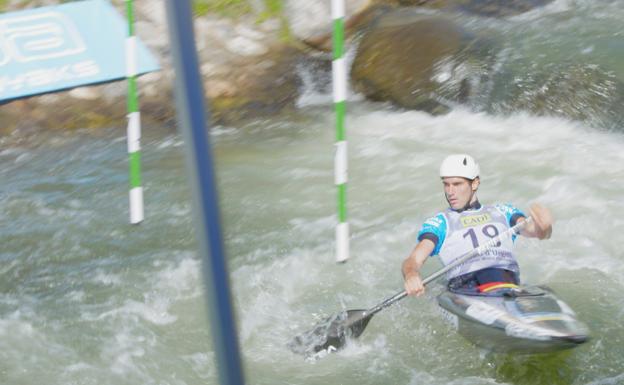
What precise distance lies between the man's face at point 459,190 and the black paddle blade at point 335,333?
731mm

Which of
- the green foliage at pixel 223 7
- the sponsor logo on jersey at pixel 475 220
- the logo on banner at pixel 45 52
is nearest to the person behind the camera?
the sponsor logo on jersey at pixel 475 220

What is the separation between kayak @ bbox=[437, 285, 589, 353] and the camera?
4.20 m

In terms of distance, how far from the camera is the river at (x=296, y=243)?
16.5ft

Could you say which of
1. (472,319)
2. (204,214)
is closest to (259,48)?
(472,319)

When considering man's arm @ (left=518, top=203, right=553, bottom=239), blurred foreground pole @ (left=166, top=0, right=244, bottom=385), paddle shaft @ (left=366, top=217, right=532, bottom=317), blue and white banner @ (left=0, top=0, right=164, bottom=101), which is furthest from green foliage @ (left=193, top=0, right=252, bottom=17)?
blurred foreground pole @ (left=166, top=0, right=244, bottom=385)

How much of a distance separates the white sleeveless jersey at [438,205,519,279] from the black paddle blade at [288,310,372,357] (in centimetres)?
52

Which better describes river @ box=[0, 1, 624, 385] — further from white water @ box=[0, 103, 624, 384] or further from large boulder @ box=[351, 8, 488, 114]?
large boulder @ box=[351, 8, 488, 114]

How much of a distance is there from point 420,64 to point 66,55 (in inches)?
152

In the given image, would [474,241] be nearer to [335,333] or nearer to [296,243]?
[335,333]

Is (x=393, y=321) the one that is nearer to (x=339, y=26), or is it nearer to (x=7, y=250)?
(x=339, y=26)

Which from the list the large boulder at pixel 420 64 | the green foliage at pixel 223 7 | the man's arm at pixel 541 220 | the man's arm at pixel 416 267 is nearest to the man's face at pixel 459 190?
the man's arm at pixel 416 267

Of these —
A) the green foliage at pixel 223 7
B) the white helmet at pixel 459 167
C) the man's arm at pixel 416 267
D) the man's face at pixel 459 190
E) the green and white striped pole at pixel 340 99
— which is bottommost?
the green foliage at pixel 223 7

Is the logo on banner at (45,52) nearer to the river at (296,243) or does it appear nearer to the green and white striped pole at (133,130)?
the green and white striped pole at (133,130)

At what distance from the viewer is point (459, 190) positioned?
16.0 ft
